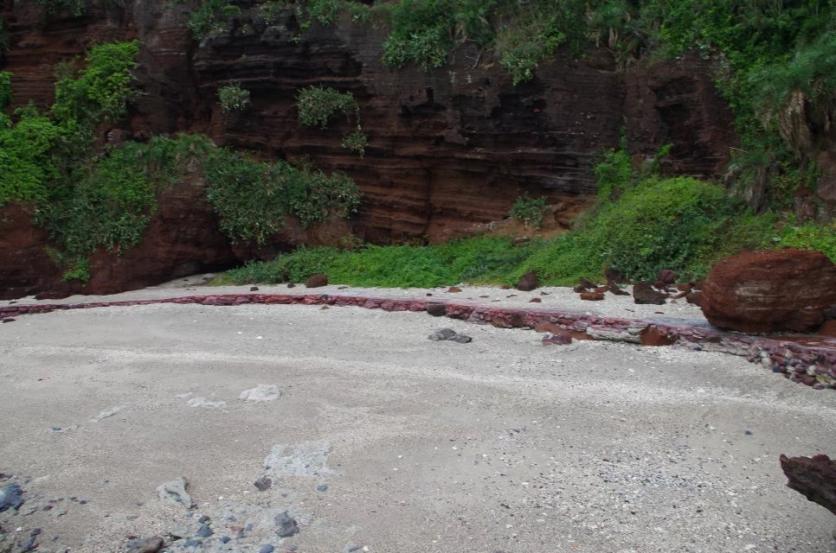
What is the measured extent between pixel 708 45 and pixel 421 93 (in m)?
6.14

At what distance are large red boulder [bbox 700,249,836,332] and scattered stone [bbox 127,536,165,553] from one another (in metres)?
6.47

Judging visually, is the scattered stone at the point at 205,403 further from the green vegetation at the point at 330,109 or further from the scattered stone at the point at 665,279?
the green vegetation at the point at 330,109

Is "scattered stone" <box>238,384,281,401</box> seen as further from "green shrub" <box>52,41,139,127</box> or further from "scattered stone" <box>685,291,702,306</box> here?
"green shrub" <box>52,41,139,127</box>

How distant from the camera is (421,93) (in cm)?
1609

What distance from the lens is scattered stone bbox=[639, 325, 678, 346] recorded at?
27.3ft

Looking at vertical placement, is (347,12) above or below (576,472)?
above

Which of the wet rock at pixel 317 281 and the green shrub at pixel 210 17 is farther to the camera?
the green shrub at pixel 210 17

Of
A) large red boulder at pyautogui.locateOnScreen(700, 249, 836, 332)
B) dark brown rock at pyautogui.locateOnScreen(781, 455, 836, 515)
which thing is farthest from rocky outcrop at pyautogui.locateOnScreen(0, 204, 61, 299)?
dark brown rock at pyautogui.locateOnScreen(781, 455, 836, 515)

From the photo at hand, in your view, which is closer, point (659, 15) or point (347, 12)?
point (659, 15)

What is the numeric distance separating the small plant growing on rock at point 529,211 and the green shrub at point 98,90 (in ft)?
33.9

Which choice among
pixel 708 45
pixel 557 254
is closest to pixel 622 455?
pixel 557 254

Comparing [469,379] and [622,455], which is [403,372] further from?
[622,455]

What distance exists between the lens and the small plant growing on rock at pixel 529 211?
50.1ft


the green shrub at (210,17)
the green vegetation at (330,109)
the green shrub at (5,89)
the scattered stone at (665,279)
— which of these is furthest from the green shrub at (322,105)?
the scattered stone at (665,279)
